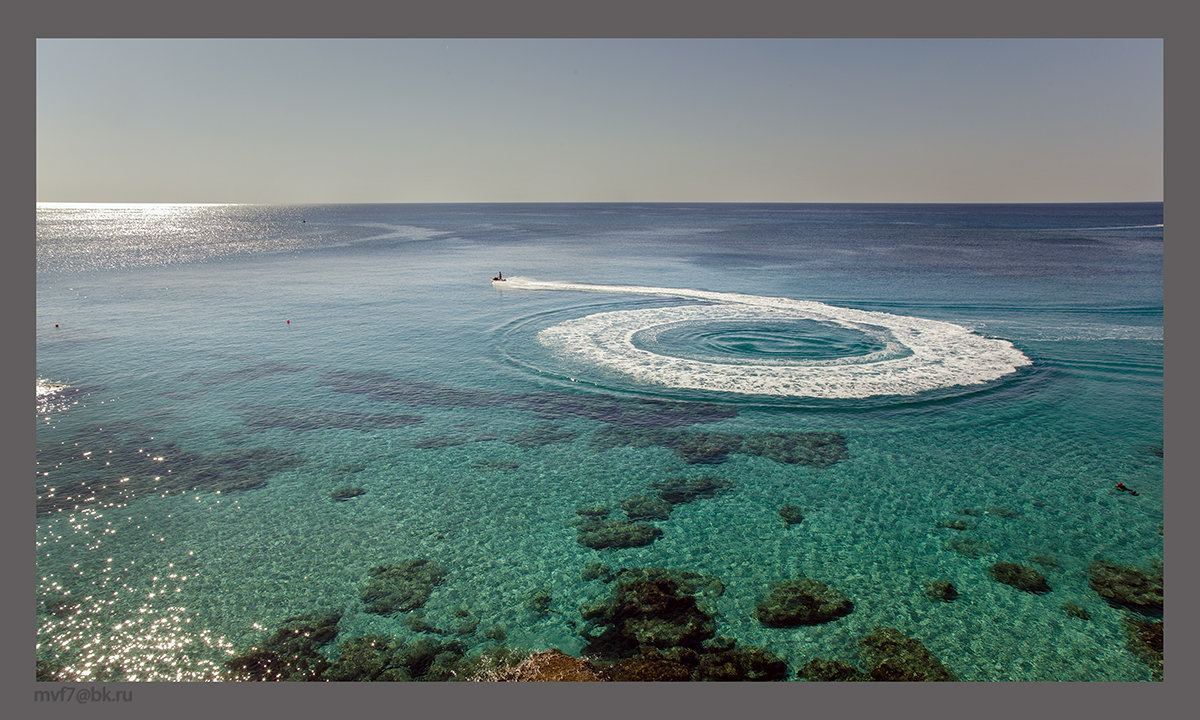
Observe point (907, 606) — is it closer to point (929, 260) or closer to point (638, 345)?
point (638, 345)

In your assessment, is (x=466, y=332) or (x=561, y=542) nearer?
(x=561, y=542)

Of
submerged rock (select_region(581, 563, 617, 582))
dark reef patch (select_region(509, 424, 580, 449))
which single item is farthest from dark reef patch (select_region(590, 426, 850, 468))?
submerged rock (select_region(581, 563, 617, 582))

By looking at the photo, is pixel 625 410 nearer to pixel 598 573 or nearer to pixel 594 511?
pixel 594 511

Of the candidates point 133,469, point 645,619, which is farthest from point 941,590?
point 133,469

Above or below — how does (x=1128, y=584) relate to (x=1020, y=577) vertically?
below

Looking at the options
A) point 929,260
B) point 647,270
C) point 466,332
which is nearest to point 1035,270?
point 929,260

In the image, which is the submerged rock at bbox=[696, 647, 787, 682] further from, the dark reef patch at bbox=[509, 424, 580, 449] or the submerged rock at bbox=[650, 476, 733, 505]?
the dark reef patch at bbox=[509, 424, 580, 449]
